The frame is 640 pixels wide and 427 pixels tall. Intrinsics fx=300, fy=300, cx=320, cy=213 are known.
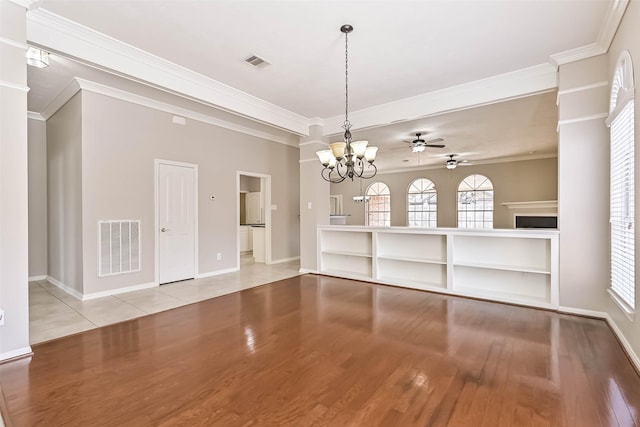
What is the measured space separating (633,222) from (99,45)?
17.1 ft

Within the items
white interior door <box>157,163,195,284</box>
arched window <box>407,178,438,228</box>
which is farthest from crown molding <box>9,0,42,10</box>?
arched window <box>407,178,438,228</box>

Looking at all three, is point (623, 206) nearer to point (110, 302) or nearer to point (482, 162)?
point (110, 302)

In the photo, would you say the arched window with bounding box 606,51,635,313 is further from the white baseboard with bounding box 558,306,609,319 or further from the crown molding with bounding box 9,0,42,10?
the crown molding with bounding box 9,0,42,10

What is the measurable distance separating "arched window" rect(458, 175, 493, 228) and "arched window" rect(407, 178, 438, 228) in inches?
33.0

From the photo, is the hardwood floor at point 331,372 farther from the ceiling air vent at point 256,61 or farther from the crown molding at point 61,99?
the crown molding at point 61,99

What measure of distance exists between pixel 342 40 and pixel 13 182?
3.27 metres

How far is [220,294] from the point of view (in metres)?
4.46

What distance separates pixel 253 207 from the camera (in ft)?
30.9

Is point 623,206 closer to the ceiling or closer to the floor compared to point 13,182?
closer to the floor

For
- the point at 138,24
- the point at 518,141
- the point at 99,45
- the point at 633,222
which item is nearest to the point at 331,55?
the point at 138,24

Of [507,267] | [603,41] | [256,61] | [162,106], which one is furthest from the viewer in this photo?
[162,106]

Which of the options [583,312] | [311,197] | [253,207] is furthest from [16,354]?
[253,207]

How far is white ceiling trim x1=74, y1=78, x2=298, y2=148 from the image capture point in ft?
13.7

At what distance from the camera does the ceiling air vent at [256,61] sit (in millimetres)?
3529
